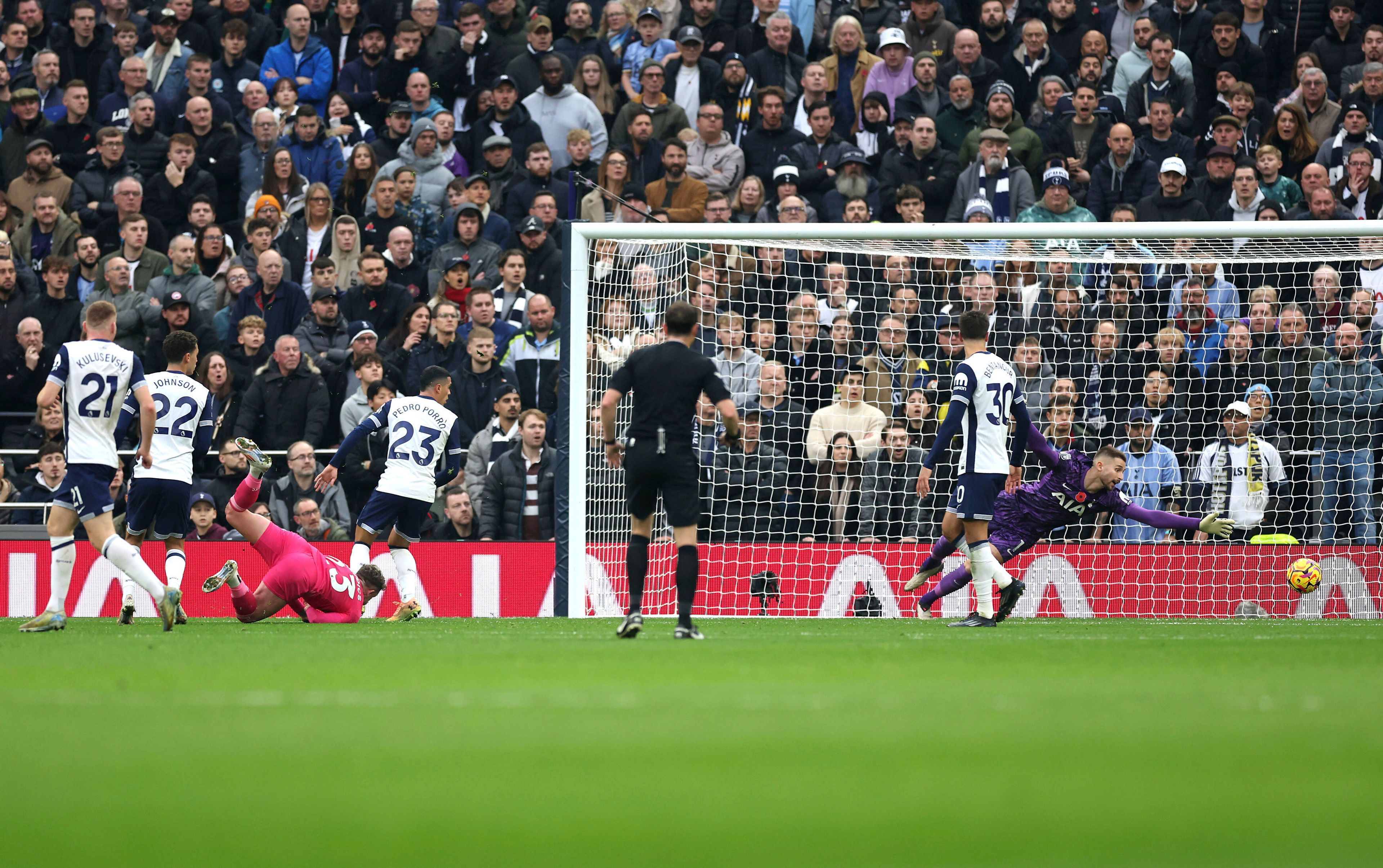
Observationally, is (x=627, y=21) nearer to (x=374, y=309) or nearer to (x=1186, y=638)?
(x=374, y=309)

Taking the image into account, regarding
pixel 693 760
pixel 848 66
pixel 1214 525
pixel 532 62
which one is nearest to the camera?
pixel 693 760

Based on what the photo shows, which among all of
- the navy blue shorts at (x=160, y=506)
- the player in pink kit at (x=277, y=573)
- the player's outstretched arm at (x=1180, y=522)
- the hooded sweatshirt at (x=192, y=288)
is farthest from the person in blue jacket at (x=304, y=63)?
the player's outstretched arm at (x=1180, y=522)

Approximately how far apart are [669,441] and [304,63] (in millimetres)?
11499

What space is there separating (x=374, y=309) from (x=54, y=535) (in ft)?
18.8

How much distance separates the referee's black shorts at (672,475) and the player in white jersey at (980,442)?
222 centimetres

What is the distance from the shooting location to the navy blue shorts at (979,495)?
36.9 feet

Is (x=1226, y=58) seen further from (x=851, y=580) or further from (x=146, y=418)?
(x=146, y=418)

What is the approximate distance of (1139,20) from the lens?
1770cm

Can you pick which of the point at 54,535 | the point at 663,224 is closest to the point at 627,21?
the point at 663,224

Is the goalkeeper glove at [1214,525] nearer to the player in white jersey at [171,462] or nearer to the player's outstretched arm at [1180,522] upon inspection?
the player's outstretched arm at [1180,522]

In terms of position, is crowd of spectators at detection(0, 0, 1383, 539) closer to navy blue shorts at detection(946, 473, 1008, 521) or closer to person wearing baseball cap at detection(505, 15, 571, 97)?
person wearing baseball cap at detection(505, 15, 571, 97)

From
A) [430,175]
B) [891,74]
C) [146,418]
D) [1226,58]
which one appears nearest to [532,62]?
[430,175]

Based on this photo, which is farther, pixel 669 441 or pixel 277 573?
pixel 277 573

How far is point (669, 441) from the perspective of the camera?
9859 millimetres
